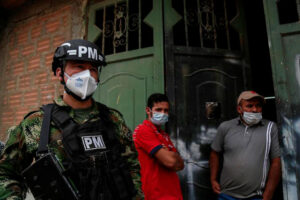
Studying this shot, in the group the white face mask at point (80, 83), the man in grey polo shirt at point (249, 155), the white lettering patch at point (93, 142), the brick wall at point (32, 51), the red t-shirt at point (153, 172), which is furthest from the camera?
the brick wall at point (32, 51)

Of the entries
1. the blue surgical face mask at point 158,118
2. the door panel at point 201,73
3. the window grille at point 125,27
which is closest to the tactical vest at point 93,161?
the blue surgical face mask at point 158,118

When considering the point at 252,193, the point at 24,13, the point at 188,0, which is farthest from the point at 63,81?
the point at 24,13

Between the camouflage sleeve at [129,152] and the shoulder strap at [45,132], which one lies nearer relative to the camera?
the shoulder strap at [45,132]

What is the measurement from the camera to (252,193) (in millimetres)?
2061

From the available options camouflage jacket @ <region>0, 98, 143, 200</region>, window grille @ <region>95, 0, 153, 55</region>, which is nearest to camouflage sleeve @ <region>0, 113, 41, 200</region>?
camouflage jacket @ <region>0, 98, 143, 200</region>

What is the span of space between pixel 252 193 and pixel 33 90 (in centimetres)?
355

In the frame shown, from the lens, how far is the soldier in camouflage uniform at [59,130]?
1127mm

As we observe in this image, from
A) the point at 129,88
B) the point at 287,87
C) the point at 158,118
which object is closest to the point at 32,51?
the point at 129,88

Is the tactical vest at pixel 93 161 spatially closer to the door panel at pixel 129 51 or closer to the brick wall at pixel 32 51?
the door panel at pixel 129 51

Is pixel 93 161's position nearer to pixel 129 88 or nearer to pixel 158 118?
pixel 158 118

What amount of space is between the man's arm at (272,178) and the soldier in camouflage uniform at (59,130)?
136 centimetres

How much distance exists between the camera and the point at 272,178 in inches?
81.7

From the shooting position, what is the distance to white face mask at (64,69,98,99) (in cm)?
133

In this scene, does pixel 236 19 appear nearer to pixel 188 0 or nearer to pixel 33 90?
pixel 188 0
